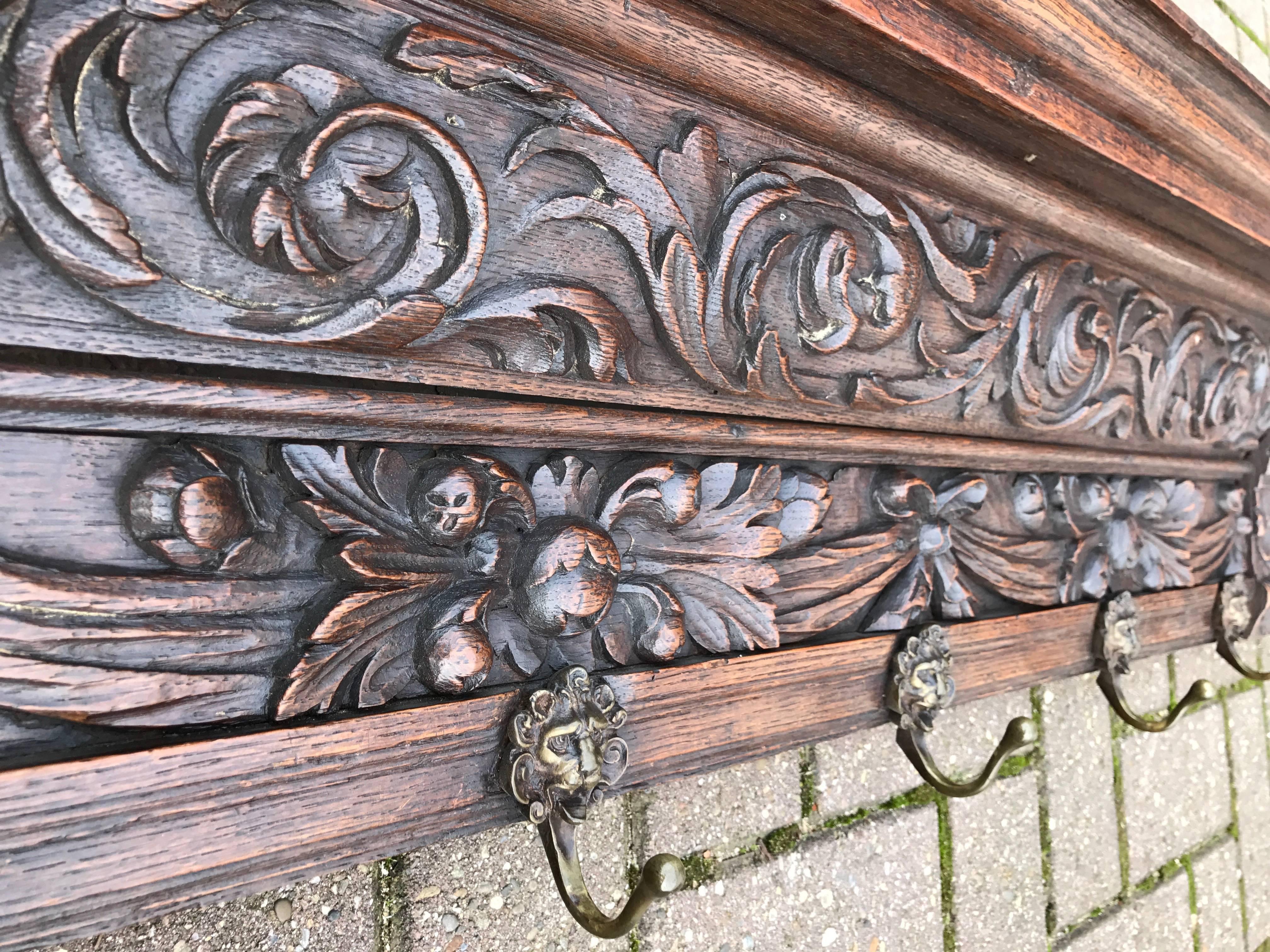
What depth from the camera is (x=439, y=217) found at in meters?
0.41

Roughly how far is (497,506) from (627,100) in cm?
24

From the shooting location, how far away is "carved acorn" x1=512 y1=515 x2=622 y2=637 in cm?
45

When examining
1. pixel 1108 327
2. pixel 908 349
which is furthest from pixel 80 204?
pixel 1108 327

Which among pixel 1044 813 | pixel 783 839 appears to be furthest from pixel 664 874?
pixel 1044 813

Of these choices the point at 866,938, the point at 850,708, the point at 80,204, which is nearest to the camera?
the point at 80,204

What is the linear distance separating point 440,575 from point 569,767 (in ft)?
0.41

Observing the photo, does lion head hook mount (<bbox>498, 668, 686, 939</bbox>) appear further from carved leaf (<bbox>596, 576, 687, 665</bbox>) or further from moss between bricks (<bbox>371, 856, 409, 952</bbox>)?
moss between bricks (<bbox>371, 856, 409, 952</bbox>)

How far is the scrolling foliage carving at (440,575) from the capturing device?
0.35 m

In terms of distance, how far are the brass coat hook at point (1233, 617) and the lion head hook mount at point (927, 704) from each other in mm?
490

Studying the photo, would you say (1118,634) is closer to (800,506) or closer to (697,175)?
(800,506)

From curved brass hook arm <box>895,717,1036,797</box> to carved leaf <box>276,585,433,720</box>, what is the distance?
0.39 m

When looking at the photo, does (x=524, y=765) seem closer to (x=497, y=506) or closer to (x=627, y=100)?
(x=497, y=506)

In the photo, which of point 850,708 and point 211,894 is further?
point 850,708

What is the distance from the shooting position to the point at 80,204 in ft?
1.05
